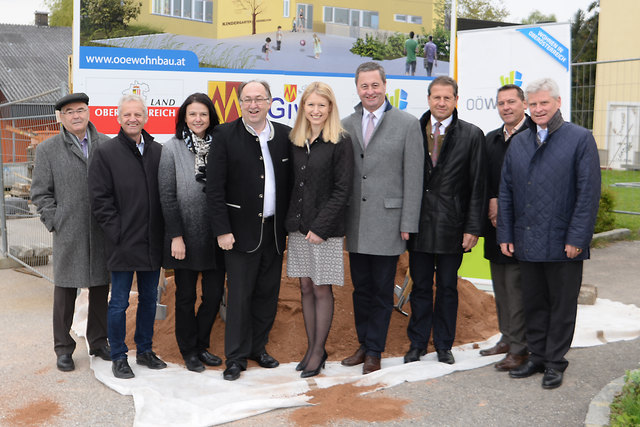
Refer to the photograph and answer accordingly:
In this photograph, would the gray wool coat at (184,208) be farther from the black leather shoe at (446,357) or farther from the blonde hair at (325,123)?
the black leather shoe at (446,357)

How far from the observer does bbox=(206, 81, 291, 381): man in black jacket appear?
15.1 ft

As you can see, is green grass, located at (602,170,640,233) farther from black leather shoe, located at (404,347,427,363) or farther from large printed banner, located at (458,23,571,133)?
black leather shoe, located at (404,347,427,363)

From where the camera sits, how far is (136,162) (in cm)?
471

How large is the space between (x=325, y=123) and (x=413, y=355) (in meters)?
1.77

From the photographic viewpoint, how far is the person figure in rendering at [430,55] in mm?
7207

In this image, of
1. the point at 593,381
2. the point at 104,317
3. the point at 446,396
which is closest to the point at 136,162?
the point at 104,317

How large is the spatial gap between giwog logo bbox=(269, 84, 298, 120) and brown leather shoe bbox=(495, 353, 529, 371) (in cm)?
301

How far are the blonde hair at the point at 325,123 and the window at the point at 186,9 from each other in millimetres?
2303

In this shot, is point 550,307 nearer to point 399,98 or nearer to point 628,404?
point 628,404

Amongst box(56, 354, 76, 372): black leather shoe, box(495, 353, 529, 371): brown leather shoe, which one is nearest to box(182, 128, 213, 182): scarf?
box(56, 354, 76, 372): black leather shoe

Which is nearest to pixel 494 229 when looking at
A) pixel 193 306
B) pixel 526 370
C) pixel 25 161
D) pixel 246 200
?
pixel 526 370

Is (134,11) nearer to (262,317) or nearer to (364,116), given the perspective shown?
(364,116)

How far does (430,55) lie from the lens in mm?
7246

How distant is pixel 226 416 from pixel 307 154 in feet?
5.59
